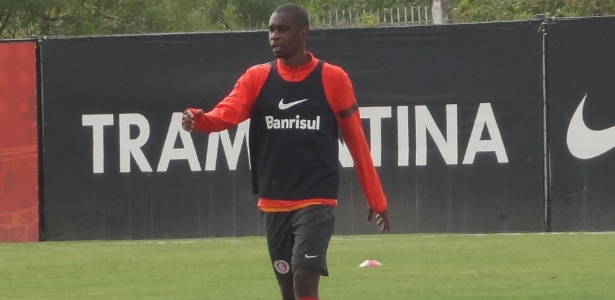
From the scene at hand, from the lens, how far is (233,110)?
720 centimetres

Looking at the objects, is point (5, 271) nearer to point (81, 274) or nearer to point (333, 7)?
point (81, 274)

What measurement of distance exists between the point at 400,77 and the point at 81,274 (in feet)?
15.3

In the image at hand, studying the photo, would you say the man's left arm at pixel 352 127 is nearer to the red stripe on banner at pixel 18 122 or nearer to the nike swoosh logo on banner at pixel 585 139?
the nike swoosh logo on banner at pixel 585 139

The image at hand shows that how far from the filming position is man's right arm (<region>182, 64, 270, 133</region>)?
6.99 metres

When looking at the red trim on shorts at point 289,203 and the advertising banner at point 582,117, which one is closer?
the red trim on shorts at point 289,203

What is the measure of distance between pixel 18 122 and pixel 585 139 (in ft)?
20.4

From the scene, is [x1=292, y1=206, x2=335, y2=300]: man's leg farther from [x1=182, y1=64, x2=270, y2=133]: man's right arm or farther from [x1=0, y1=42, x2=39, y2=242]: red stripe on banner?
[x1=0, y1=42, x2=39, y2=242]: red stripe on banner

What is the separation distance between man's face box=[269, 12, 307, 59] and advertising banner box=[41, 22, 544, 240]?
759 cm

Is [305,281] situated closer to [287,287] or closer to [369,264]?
[287,287]

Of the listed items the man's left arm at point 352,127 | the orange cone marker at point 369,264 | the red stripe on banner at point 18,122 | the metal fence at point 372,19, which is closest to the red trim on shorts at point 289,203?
the man's left arm at point 352,127

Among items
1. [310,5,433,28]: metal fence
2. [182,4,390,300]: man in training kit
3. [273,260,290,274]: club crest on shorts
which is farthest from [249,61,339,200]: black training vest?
[310,5,433,28]: metal fence

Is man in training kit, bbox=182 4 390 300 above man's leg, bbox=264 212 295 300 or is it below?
above

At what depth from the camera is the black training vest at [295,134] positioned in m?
7.27

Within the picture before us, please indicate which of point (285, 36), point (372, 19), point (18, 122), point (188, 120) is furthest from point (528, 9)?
point (188, 120)
